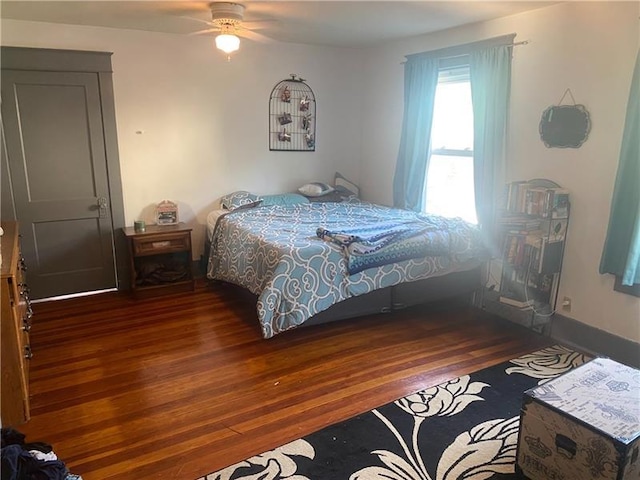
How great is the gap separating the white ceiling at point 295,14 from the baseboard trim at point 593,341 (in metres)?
2.30

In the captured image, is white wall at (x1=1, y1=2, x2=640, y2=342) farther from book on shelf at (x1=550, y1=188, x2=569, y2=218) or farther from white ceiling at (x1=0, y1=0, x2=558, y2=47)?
white ceiling at (x1=0, y1=0, x2=558, y2=47)

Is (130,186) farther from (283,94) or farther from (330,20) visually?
(330,20)

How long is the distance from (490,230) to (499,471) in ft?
6.99

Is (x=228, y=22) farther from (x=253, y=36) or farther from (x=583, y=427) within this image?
(x=583, y=427)

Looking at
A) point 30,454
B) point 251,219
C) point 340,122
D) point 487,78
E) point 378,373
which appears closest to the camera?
point 30,454

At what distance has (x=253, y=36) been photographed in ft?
14.5

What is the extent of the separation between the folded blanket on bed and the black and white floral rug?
0.99m

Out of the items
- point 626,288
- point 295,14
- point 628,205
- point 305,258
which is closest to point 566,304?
point 626,288

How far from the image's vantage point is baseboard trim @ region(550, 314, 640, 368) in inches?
118

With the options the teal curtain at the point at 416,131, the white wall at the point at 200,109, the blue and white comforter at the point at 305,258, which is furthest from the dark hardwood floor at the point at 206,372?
the teal curtain at the point at 416,131

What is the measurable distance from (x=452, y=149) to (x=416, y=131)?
15.4 inches

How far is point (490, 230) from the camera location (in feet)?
12.4

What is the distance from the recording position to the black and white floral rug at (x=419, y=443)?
2.05 meters

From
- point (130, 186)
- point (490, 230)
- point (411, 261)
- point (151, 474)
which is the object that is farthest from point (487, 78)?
point (151, 474)
